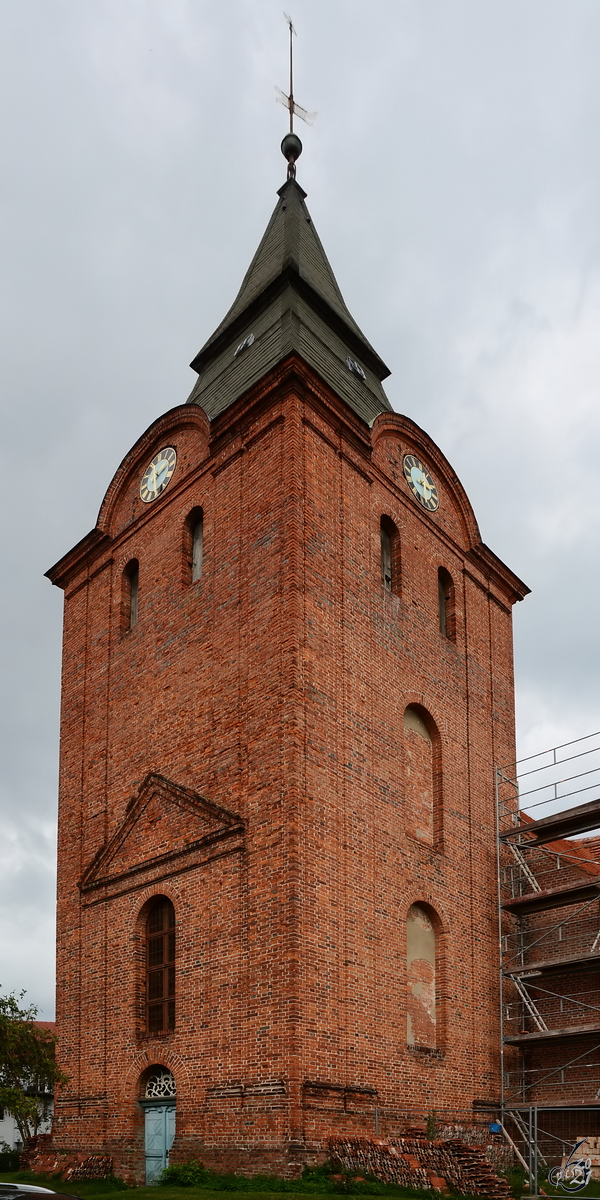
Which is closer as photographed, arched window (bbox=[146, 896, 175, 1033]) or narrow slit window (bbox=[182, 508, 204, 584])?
arched window (bbox=[146, 896, 175, 1033])

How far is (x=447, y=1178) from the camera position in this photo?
14812 millimetres

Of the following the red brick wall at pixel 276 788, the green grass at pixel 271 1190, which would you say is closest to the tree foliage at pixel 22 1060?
the red brick wall at pixel 276 788

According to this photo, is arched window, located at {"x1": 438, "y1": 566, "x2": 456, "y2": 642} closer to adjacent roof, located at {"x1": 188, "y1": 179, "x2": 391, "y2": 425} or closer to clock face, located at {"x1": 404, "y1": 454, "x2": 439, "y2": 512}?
clock face, located at {"x1": 404, "y1": 454, "x2": 439, "y2": 512}

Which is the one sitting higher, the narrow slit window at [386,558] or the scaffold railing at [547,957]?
the narrow slit window at [386,558]

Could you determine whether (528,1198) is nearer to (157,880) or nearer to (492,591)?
(157,880)

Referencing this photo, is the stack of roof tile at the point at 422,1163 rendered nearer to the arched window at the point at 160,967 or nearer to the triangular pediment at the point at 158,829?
the arched window at the point at 160,967

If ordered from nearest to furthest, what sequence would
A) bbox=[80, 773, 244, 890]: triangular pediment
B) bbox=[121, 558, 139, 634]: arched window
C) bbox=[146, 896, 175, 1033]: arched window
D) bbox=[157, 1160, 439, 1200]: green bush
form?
1. bbox=[157, 1160, 439, 1200]: green bush
2. bbox=[80, 773, 244, 890]: triangular pediment
3. bbox=[146, 896, 175, 1033]: arched window
4. bbox=[121, 558, 139, 634]: arched window

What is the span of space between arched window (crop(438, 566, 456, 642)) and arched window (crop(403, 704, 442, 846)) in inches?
93.8

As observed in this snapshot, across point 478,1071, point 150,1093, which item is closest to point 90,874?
point 150,1093

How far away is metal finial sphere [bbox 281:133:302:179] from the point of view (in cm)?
2777

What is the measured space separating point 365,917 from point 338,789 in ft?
6.40

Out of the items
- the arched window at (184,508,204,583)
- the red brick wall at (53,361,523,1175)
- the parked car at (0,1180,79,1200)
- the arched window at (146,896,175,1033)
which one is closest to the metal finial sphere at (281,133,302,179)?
the red brick wall at (53,361,523,1175)

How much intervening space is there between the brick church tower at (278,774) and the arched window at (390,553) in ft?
0.17

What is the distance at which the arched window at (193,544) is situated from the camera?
65.7 ft
